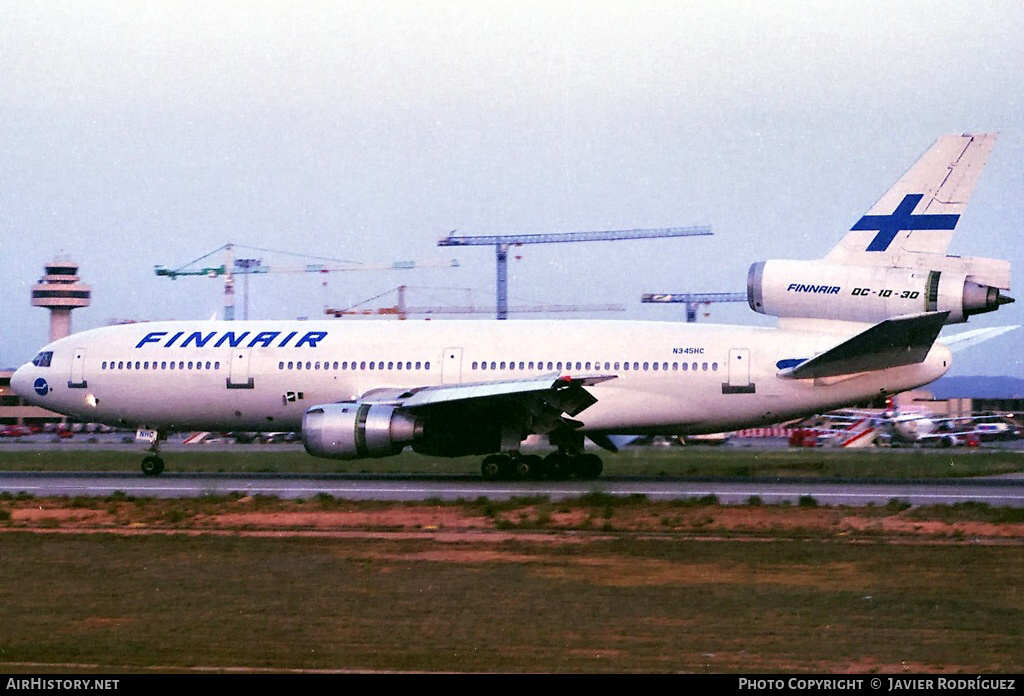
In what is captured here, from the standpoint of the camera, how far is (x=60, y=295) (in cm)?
12888

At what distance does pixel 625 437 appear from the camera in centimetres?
3278

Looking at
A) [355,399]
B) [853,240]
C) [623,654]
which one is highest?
[853,240]

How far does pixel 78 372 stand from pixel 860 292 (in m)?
19.7

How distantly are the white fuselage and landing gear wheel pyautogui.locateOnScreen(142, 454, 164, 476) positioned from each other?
1.38 meters

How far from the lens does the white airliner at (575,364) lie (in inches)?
1086

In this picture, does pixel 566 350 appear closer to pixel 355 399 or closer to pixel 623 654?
pixel 355 399

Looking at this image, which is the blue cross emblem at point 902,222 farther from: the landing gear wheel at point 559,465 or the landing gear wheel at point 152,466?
the landing gear wheel at point 152,466

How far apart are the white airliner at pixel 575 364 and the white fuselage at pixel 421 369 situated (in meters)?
0.04

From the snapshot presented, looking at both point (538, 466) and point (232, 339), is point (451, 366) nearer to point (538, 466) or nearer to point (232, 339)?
point (538, 466)

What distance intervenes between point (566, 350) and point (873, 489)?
25.9ft

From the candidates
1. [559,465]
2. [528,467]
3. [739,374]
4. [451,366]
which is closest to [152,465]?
Answer: [451,366]

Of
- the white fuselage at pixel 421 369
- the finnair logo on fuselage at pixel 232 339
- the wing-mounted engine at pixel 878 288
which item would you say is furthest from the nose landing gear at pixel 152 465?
the wing-mounted engine at pixel 878 288
